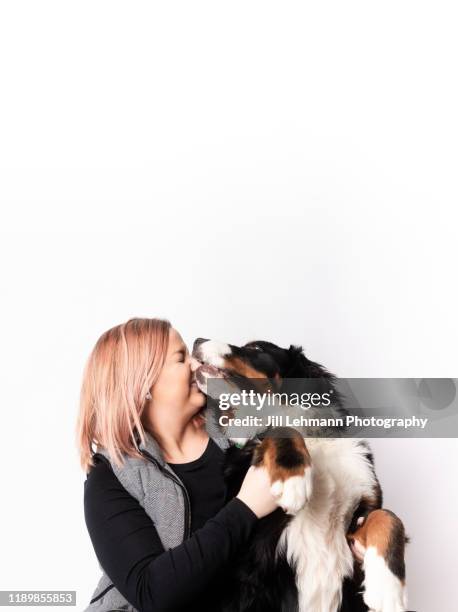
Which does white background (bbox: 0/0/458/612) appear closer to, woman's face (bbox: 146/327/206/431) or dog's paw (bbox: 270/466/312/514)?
woman's face (bbox: 146/327/206/431)

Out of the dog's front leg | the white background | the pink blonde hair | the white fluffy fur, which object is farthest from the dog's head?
the white background

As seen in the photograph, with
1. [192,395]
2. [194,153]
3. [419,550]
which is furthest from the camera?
[194,153]

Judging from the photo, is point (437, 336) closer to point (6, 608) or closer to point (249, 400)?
point (249, 400)

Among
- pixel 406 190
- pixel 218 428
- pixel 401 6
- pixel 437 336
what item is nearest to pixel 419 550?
pixel 437 336

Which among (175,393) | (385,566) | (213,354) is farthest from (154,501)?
(385,566)

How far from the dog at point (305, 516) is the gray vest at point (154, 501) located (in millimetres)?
127

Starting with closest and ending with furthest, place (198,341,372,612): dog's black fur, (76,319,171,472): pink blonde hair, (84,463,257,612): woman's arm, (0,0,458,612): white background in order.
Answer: (84,463,257,612): woman's arm → (198,341,372,612): dog's black fur → (76,319,171,472): pink blonde hair → (0,0,458,612): white background

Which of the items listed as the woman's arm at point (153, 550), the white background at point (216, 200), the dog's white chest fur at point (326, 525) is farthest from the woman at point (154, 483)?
the white background at point (216, 200)

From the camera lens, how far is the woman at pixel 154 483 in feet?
4.86

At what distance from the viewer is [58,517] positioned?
239 centimetres

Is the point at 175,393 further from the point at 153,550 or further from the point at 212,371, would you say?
the point at 153,550

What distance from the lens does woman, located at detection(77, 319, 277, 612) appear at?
4.86 ft

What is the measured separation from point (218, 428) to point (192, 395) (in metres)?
0.14

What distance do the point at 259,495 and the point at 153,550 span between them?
24 cm
